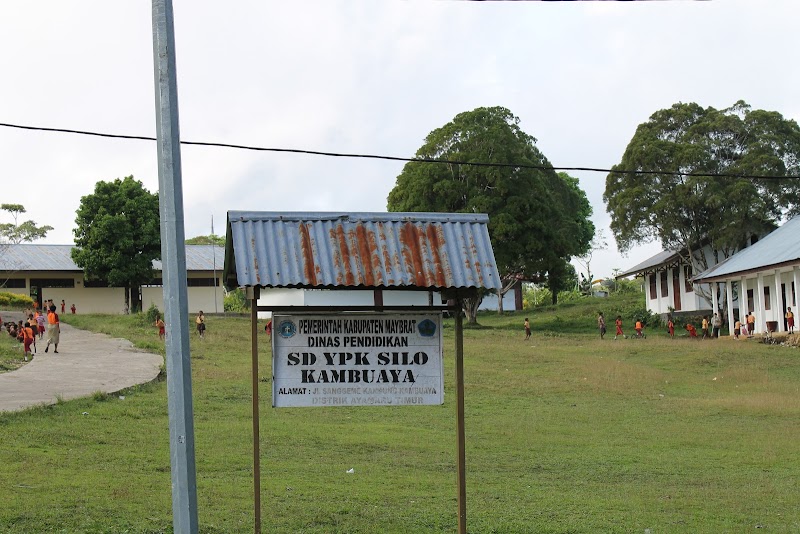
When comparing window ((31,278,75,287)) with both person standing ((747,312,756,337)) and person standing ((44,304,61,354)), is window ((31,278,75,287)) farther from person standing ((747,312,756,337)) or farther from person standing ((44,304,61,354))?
person standing ((747,312,756,337))

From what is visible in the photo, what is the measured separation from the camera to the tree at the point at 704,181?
50000mm

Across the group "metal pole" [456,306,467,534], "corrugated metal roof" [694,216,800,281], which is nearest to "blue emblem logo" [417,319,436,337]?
"metal pole" [456,306,467,534]

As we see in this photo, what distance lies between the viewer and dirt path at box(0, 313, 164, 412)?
21.7 meters

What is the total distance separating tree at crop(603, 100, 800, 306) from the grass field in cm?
2201

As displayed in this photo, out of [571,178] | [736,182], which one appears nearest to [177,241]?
[736,182]

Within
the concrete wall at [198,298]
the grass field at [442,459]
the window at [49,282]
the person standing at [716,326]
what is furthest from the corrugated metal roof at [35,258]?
the person standing at [716,326]

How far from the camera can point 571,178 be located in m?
90.4

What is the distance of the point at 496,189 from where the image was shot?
53.5 meters

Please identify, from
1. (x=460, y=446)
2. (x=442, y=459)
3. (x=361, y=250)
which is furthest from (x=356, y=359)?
(x=442, y=459)

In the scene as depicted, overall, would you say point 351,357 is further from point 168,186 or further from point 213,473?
point 213,473

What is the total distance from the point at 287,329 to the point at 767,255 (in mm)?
39408

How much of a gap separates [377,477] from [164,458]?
3.33m

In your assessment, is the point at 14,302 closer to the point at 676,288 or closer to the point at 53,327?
the point at 53,327

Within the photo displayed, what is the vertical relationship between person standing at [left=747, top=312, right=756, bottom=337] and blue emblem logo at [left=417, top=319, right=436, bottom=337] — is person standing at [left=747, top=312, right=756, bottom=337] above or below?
below
